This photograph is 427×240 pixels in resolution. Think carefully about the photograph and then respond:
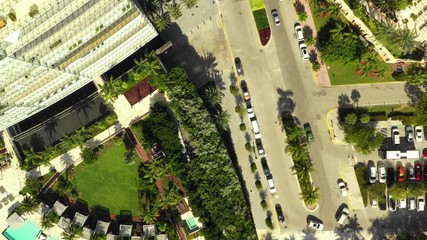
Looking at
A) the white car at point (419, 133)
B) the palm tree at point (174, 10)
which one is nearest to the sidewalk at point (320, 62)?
the white car at point (419, 133)

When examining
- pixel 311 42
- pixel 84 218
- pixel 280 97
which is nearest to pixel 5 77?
pixel 84 218

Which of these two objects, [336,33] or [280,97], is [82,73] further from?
[336,33]

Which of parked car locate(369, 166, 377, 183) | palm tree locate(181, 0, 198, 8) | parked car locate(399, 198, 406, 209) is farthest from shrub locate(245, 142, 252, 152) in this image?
parked car locate(399, 198, 406, 209)

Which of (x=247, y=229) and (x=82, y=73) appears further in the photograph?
(x=247, y=229)

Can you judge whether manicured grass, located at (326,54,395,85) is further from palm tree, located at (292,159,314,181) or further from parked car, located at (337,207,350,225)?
parked car, located at (337,207,350,225)

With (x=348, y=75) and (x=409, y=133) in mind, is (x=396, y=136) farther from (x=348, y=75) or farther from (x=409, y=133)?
(x=348, y=75)

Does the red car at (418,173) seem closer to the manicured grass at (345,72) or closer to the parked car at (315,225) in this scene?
the manicured grass at (345,72)
